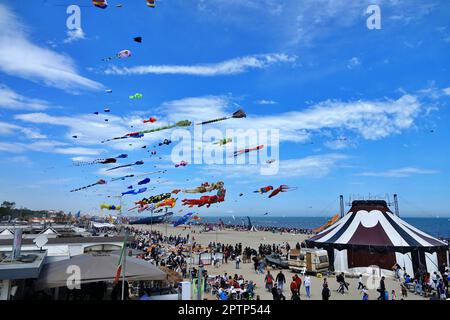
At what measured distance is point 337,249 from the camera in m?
21.8

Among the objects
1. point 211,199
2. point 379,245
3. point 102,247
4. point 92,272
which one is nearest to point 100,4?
point 92,272

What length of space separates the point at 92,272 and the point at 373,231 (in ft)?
60.8

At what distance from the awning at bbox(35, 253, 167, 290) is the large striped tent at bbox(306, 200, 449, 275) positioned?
14771 mm

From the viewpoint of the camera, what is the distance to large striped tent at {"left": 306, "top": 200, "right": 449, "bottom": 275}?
20.2 metres

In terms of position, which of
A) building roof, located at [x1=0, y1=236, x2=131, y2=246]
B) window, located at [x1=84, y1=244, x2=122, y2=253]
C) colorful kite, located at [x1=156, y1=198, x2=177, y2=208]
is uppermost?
colorful kite, located at [x1=156, y1=198, x2=177, y2=208]

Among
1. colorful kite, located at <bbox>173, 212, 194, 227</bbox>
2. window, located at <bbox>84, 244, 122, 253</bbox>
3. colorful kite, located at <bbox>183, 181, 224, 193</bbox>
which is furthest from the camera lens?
colorful kite, located at <bbox>173, 212, 194, 227</bbox>

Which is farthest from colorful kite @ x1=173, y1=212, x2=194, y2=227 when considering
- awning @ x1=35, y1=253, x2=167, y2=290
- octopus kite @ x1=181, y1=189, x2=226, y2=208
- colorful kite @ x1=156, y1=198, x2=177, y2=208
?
awning @ x1=35, y1=253, x2=167, y2=290

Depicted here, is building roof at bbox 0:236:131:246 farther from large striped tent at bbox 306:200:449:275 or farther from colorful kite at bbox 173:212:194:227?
colorful kite at bbox 173:212:194:227

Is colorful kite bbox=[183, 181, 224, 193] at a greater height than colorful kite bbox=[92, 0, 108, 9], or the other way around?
colorful kite bbox=[92, 0, 108, 9]

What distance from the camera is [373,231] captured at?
21.7 metres

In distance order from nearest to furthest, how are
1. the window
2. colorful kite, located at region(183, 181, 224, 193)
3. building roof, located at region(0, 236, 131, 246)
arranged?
the window, building roof, located at region(0, 236, 131, 246), colorful kite, located at region(183, 181, 224, 193)

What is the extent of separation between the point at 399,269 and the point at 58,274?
1931cm

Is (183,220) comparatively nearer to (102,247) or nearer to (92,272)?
(102,247)
